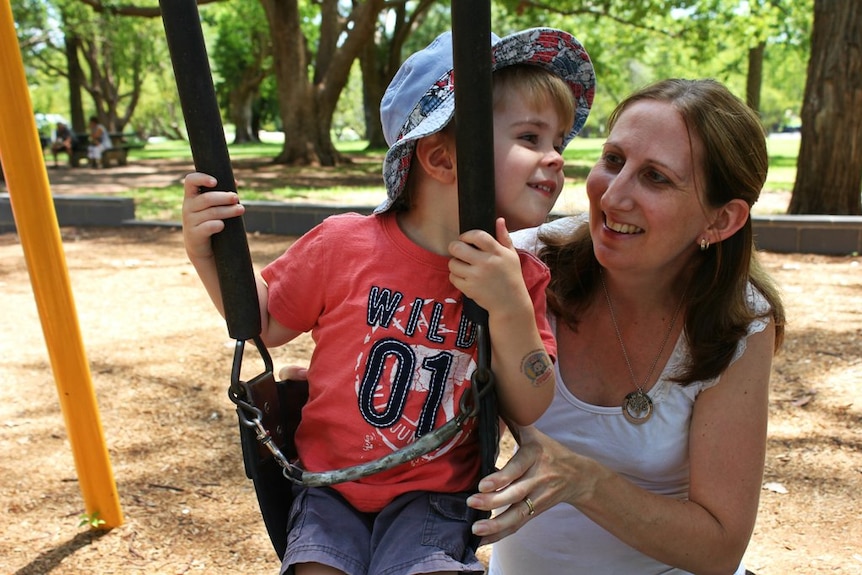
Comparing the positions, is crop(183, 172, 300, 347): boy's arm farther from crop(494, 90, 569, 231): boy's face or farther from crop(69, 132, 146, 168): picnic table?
crop(69, 132, 146, 168): picnic table

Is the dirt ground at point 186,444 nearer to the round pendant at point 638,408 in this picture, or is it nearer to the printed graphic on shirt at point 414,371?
the round pendant at point 638,408

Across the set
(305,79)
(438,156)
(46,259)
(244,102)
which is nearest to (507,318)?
(438,156)

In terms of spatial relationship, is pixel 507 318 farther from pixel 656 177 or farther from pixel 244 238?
pixel 656 177

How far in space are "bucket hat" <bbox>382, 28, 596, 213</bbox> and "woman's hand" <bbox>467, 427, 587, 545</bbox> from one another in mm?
599

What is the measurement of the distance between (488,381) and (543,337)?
34 cm

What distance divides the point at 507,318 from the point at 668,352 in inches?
29.3

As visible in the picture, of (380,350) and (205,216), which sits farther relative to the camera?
(380,350)

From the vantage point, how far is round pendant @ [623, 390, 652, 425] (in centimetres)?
199

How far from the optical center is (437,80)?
169 cm

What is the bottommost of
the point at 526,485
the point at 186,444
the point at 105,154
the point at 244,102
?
the point at 244,102

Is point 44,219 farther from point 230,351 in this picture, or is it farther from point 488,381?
point 230,351

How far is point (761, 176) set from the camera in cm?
201

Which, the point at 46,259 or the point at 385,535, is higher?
the point at 46,259

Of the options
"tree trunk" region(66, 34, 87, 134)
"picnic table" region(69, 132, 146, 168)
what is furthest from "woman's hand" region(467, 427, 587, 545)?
"tree trunk" region(66, 34, 87, 134)
